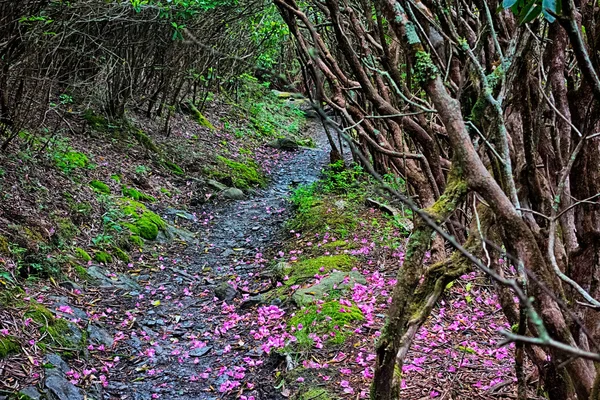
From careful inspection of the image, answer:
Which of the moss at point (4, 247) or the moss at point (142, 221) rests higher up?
the moss at point (4, 247)

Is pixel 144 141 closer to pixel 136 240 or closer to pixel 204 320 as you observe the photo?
pixel 136 240

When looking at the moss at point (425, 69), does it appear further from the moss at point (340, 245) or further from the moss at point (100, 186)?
the moss at point (100, 186)

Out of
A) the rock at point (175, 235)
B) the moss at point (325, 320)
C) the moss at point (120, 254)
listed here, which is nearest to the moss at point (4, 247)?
the moss at point (120, 254)

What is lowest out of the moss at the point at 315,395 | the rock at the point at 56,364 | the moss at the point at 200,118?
the rock at the point at 56,364

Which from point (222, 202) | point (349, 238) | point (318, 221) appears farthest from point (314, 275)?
point (222, 202)

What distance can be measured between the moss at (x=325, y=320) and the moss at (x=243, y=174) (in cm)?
620

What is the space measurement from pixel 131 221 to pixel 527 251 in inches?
234

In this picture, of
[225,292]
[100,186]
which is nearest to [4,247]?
[225,292]

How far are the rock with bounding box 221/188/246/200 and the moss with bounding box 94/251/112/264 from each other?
3880mm

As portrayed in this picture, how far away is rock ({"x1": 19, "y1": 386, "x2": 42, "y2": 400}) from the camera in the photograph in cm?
295

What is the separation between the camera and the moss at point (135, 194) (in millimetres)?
7586

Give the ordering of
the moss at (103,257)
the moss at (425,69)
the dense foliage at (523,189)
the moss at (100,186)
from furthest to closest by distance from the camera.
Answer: the moss at (100,186) < the moss at (103,257) < the moss at (425,69) < the dense foliage at (523,189)

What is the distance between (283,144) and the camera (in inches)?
588

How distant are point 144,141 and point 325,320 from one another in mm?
6920
